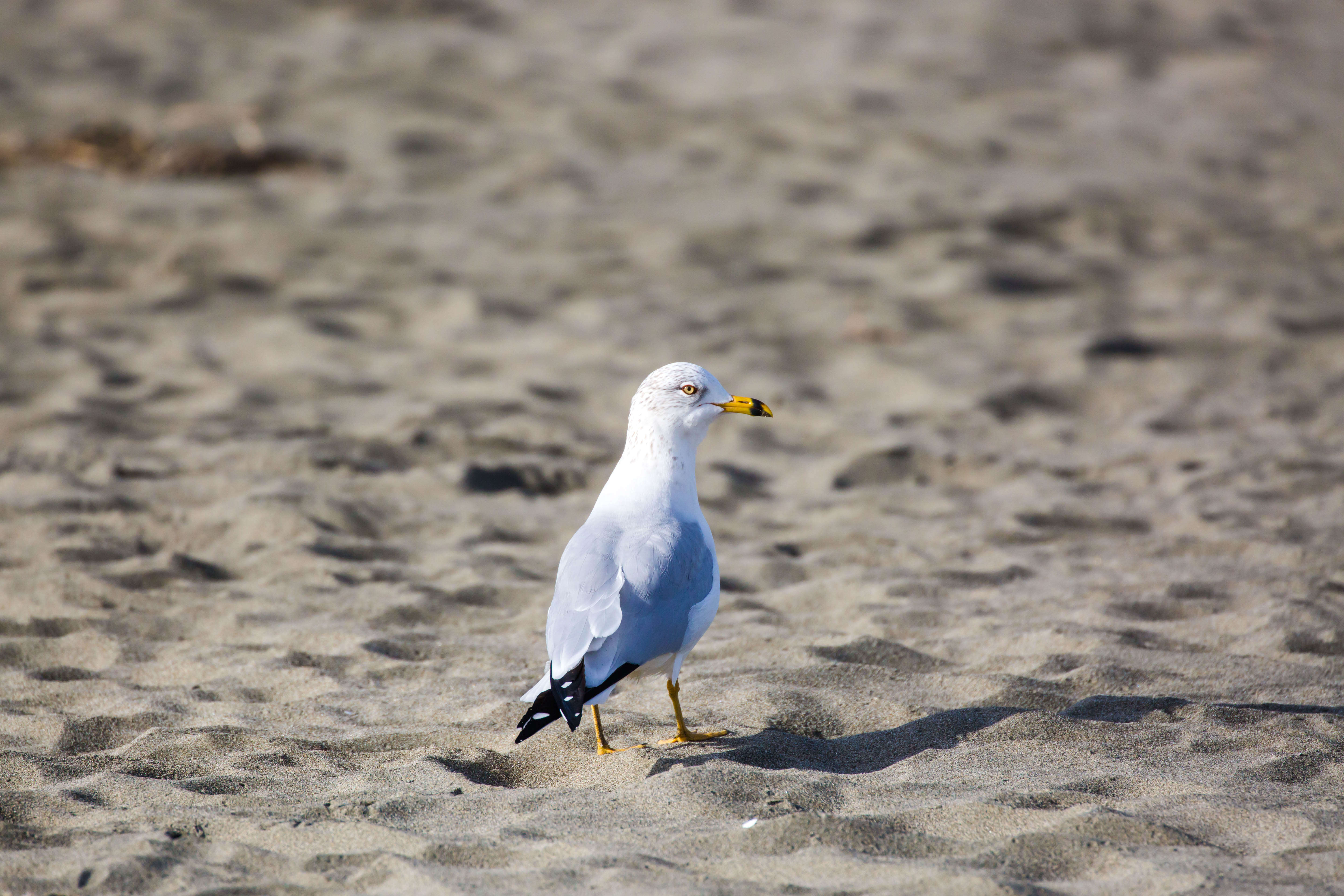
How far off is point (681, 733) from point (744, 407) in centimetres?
99

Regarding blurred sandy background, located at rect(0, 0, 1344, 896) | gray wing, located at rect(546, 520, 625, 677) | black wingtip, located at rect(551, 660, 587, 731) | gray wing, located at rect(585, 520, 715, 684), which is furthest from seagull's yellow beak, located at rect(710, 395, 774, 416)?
black wingtip, located at rect(551, 660, 587, 731)

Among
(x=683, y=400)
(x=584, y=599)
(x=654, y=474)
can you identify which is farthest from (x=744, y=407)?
(x=584, y=599)

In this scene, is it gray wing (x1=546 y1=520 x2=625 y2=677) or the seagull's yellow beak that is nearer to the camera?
gray wing (x1=546 y1=520 x2=625 y2=677)

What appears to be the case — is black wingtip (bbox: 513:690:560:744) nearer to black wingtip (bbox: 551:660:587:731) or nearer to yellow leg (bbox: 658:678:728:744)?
black wingtip (bbox: 551:660:587:731)

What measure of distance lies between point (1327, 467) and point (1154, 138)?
5.43 m

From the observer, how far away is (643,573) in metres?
3.05

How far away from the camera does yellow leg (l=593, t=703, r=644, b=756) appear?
10.3ft

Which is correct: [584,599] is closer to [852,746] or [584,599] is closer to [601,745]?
[601,745]

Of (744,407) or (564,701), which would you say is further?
(744,407)

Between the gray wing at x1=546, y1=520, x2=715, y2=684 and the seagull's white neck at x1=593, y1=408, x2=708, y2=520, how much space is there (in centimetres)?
11

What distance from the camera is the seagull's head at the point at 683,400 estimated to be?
Result: 350 centimetres

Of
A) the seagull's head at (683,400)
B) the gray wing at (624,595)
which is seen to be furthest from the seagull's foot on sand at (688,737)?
the seagull's head at (683,400)

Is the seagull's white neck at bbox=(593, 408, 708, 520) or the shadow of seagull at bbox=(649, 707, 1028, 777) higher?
the seagull's white neck at bbox=(593, 408, 708, 520)

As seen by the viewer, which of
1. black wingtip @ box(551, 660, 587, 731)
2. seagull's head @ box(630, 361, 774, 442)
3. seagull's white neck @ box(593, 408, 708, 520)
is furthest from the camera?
seagull's head @ box(630, 361, 774, 442)
